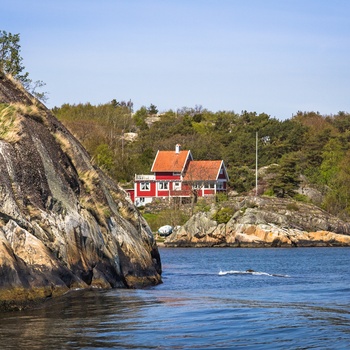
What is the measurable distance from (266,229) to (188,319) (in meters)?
66.5

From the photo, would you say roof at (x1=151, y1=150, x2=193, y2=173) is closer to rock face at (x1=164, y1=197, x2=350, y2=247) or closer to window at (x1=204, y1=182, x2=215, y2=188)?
window at (x1=204, y1=182, x2=215, y2=188)

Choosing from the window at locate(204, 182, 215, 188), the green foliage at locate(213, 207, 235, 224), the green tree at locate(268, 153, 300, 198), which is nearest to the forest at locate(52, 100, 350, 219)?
the green tree at locate(268, 153, 300, 198)

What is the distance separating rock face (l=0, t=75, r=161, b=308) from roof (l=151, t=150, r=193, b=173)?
242ft

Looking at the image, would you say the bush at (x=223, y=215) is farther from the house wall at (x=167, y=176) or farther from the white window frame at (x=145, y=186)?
the white window frame at (x=145, y=186)

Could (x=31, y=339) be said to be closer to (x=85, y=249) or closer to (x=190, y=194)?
(x=85, y=249)

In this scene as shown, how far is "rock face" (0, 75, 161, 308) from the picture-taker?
25344 millimetres

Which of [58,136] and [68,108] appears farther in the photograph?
[68,108]

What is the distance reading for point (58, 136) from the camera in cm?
3597

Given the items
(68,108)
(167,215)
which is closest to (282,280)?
(167,215)

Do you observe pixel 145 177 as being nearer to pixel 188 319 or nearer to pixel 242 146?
pixel 242 146

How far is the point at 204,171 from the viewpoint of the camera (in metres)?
111

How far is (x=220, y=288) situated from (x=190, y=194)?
245 feet

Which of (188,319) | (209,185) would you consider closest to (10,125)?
(188,319)

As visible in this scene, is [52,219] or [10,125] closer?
[52,219]
